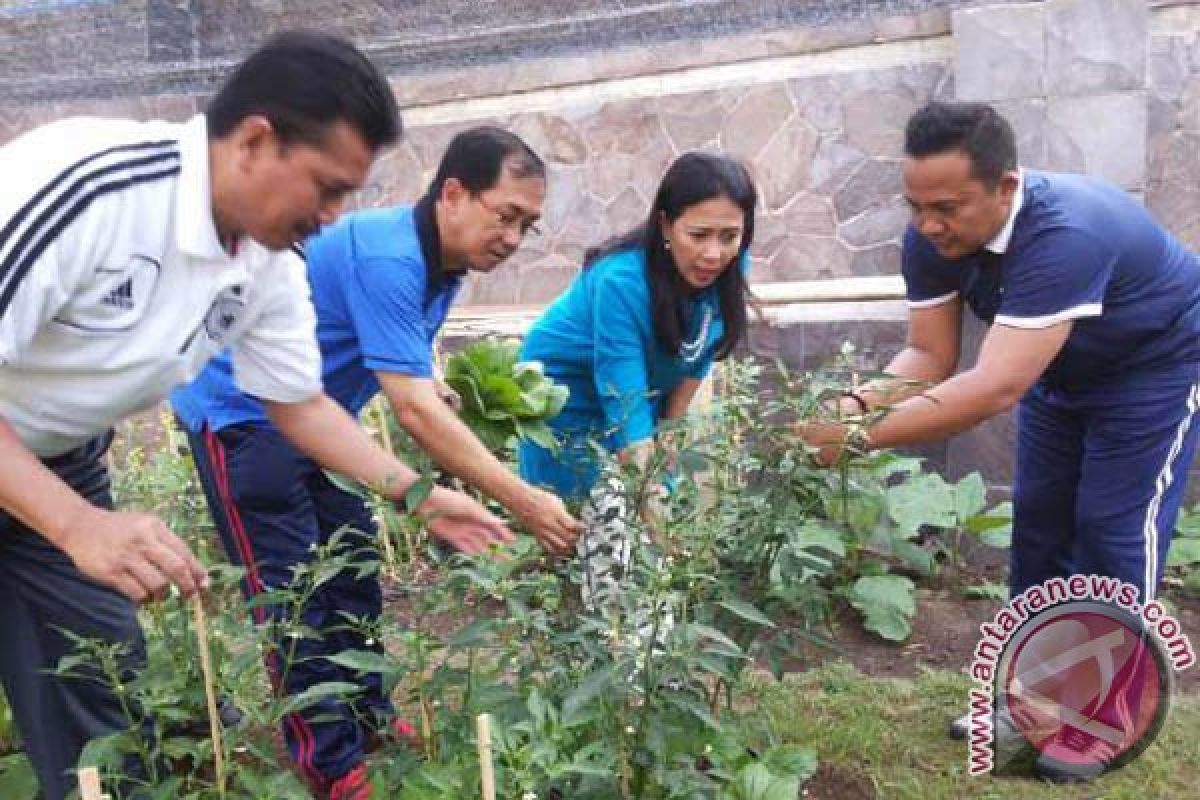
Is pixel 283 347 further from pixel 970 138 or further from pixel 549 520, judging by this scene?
pixel 970 138

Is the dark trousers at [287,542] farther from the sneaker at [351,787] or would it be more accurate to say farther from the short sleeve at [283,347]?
the short sleeve at [283,347]

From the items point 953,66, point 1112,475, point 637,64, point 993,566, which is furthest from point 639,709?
point 637,64

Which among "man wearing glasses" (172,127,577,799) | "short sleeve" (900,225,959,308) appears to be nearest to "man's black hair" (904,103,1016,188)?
"short sleeve" (900,225,959,308)

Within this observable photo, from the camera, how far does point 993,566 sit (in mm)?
3922

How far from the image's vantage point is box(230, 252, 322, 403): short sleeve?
6.35 feet

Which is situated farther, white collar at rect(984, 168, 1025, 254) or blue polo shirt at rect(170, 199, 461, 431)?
white collar at rect(984, 168, 1025, 254)

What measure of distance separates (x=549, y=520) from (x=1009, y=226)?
1143 mm


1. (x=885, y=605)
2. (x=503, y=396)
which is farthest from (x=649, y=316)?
(x=885, y=605)

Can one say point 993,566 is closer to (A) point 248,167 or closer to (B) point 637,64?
(A) point 248,167

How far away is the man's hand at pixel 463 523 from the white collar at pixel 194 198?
21.3 inches

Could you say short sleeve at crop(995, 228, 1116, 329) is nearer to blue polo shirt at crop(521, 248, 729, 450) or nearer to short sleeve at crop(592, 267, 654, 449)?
blue polo shirt at crop(521, 248, 729, 450)

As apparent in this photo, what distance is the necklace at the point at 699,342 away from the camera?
2.58 meters

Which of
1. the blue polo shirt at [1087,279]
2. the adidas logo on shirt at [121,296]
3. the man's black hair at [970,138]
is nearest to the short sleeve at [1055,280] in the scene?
the blue polo shirt at [1087,279]

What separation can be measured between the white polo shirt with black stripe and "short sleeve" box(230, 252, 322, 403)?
3cm
